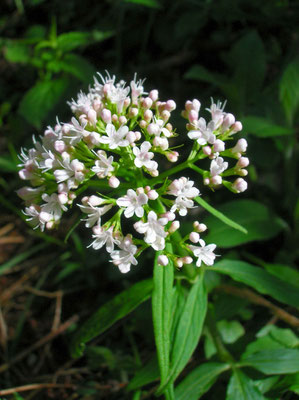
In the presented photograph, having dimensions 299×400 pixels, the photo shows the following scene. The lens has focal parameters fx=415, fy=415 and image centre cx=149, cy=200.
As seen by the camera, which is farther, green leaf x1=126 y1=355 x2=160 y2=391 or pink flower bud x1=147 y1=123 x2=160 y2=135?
green leaf x1=126 y1=355 x2=160 y2=391

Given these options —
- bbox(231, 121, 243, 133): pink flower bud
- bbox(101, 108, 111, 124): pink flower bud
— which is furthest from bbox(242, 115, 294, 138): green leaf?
bbox(101, 108, 111, 124): pink flower bud

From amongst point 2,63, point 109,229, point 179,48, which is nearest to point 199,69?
point 179,48

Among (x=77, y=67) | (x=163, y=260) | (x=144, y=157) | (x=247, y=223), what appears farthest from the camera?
(x=77, y=67)

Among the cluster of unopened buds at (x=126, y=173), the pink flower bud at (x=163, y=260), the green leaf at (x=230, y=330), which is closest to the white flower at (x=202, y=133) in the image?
the cluster of unopened buds at (x=126, y=173)

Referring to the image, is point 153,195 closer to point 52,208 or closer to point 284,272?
point 52,208

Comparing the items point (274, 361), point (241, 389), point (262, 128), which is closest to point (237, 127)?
point (262, 128)

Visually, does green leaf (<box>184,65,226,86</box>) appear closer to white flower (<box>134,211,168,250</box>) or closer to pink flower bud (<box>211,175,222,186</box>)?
pink flower bud (<box>211,175,222,186</box>)
